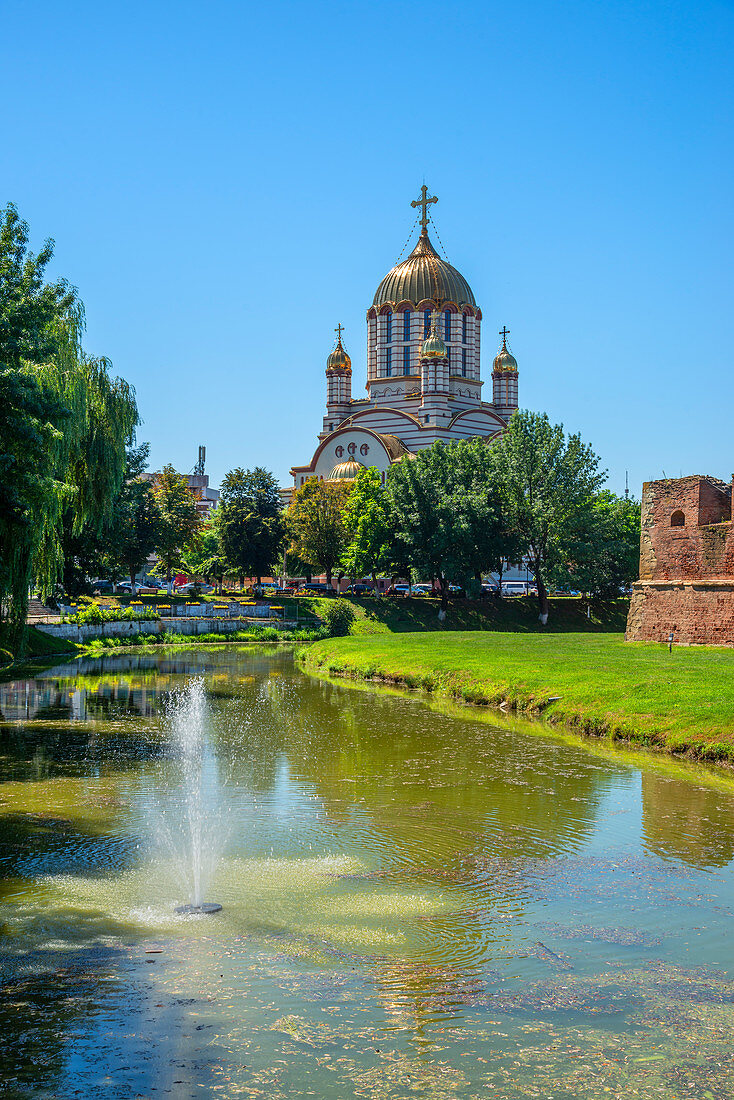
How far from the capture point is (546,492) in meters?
49.4

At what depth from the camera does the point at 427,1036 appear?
6949 mm

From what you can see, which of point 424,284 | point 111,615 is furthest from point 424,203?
point 111,615

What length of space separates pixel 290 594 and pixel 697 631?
3650 cm

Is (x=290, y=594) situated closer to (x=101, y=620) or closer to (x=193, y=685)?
(x=101, y=620)

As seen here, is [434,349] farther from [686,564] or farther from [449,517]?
[686,564]

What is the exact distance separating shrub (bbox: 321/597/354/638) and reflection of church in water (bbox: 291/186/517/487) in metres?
23.4

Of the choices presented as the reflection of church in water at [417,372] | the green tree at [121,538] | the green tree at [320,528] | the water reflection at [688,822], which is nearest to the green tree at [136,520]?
the green tree at [121,538]

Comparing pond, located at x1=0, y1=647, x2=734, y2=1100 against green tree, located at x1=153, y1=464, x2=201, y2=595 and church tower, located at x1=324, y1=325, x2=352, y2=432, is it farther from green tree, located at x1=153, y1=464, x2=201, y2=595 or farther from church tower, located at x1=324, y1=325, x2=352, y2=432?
church tower, located at x1=324, y1=325, x2=352, y2=432

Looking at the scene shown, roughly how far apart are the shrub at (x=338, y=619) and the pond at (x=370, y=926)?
1172 inches

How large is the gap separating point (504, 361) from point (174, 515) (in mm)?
33783

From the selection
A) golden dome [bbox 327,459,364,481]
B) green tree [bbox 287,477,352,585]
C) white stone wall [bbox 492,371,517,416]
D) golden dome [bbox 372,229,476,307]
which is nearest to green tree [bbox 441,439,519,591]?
green tree [bbox 287,477,352,585]

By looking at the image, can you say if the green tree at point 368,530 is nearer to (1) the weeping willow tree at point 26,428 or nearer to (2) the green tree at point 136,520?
(2) the green tree at point 136,520

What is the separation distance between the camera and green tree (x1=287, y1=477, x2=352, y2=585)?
59281mm

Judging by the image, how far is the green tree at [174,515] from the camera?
5548cm
